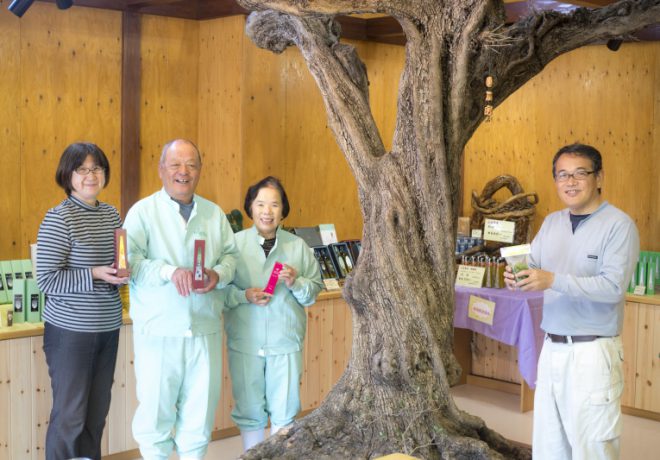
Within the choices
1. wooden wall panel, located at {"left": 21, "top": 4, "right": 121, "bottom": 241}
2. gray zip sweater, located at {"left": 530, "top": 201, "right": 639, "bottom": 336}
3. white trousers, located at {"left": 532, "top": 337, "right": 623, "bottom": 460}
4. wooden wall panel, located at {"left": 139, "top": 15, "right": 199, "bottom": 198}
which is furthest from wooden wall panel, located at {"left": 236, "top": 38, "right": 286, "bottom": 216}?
white trousers, located at {"left": 532, "top": 337, "right": 623, "bottom": 460}

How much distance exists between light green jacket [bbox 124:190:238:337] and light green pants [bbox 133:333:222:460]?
0.20 feet

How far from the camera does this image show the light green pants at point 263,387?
3.88 metres

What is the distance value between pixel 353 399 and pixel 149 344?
0.89 meters

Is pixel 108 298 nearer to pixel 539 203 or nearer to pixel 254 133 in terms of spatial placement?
pixel 254 133

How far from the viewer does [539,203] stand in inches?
254

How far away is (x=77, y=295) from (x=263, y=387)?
2.95 feet

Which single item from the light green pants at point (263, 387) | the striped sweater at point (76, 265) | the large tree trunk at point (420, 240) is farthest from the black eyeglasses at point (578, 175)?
the striped sweater at point (76, 265)

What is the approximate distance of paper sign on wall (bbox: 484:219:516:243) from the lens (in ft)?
19.4

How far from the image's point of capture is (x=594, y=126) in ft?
20.3

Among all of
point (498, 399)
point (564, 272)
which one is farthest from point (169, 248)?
point (498, 399)

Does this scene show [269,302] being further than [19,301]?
No

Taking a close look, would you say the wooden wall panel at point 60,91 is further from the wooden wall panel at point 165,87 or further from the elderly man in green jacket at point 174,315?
the elderly man in green jacket at point 174,315

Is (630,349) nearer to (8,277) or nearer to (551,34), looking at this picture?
(551,34)

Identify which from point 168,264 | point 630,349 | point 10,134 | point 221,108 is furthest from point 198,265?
point 630,349
